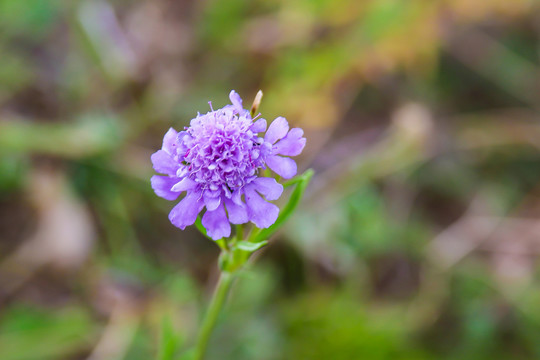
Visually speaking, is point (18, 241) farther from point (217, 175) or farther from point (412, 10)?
point (412, 10)

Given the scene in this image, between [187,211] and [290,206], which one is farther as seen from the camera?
[290,206]

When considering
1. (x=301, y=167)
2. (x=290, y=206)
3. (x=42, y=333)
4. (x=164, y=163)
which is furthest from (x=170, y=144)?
(x=301, y=167)

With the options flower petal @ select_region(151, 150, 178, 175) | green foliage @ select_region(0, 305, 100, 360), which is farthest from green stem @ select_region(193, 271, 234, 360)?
green foliage @ select_region(0, 305, 100, 360)

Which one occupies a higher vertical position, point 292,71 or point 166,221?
point 292,71

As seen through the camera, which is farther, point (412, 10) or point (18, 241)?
point (412, 10)

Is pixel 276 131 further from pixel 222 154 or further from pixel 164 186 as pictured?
pixel 164 186

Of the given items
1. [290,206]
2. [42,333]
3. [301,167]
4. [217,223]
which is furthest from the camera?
[301,167]

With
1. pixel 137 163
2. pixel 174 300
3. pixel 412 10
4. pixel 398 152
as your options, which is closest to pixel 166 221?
pixel 137 163
